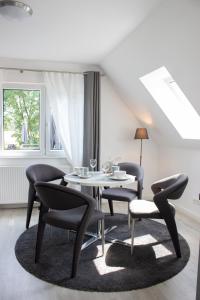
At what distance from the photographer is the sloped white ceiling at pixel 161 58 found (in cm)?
253

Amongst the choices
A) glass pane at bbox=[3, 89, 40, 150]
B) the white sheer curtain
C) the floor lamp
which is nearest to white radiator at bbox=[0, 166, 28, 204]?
glass pane at bbox=[3, 89, 40, 150]

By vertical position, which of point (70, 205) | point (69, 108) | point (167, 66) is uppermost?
point (167, 66)

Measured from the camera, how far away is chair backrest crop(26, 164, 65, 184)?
137 inches

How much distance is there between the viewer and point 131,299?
7.02 feet

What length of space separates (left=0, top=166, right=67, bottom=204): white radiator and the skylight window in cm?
228

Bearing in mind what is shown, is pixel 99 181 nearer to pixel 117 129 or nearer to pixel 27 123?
pixel 117 129

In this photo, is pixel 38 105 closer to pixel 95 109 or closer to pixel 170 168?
pixel 95 109

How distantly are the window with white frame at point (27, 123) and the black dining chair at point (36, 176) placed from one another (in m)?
0.96

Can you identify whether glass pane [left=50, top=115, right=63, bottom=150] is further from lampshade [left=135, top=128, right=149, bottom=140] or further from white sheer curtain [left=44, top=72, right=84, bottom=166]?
lampshade [left=135, top=128, right=149, bottom=140]

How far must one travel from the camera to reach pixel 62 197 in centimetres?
240

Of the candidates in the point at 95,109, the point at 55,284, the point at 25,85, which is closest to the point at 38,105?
the point at 25,85

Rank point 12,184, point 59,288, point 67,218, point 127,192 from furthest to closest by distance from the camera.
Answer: point 12,184 → point 127,192 → point 67,218 → point 59,288

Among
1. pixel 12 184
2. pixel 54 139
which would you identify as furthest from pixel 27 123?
pixel 12 184

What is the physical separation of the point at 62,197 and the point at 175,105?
8.09 ft
